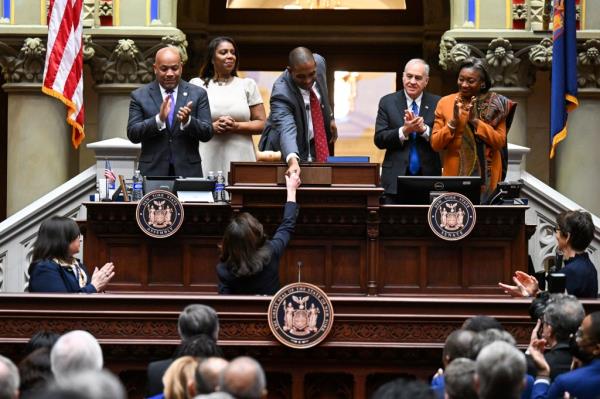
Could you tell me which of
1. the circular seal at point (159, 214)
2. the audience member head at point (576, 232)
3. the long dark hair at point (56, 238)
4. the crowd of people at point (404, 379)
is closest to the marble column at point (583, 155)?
the circular seal at point (159, 214)

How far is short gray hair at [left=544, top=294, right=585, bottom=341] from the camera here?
7887mm

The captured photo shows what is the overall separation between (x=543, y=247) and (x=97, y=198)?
3882mm

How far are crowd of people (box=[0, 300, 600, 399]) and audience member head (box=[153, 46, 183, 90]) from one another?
439cm

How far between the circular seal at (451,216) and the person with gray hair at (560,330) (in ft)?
10.4

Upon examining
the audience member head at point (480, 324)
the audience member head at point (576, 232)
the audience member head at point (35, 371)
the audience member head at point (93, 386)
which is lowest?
the audience member head at point (35, 371)

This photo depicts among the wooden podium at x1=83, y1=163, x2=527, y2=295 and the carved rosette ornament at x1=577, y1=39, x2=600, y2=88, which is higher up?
the carved rosette ornament at x1=577, y1=39, x2=600, y2=88

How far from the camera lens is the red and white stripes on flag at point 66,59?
551 inches

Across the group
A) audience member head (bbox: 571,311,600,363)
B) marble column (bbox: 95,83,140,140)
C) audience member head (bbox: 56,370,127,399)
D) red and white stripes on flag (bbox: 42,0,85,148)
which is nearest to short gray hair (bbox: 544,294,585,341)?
audience member head (bbox: 571,311,600,363)

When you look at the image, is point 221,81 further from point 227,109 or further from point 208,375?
point 208,375

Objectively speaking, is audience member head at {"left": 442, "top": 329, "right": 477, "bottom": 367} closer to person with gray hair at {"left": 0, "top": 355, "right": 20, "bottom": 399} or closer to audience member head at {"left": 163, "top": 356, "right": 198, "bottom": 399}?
audience member head at {"left": 163, "top": 356, "right": 198, "bottom": 399}

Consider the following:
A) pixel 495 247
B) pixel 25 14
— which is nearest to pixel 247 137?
pixel 495 247

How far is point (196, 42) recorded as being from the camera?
18844 millimetres

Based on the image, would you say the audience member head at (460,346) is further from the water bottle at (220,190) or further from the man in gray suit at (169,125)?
the man in gray suit at (169,125)

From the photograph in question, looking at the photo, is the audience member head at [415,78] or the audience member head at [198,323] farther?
the audience member head at [415,78]
